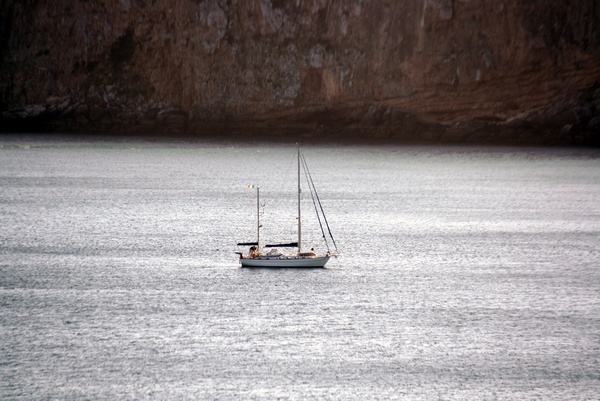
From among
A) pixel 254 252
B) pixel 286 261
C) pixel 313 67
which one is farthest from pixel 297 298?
pixel 313 67

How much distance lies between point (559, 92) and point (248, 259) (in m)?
46.5

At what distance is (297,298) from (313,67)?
49796mm

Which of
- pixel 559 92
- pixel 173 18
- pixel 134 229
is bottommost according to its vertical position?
pixel 134 229

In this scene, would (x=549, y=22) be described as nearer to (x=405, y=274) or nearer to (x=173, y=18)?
(x=173, y=18)

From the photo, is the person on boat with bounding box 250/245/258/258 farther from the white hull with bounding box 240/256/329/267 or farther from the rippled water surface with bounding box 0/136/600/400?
the rippled water surface with bounding box 0/136/600/400

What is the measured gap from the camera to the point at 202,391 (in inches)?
596

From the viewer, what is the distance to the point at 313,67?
69.8 metres

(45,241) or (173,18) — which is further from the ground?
(173,18)

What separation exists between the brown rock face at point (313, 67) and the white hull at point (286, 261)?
1767 inches

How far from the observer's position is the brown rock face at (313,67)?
66.8m

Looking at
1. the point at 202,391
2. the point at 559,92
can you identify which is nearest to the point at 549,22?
the point at 559,92

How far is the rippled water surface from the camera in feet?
51.8

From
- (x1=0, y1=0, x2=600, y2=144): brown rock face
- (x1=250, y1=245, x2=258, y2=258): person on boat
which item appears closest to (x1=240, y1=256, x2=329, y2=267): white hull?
(x1=250, y1=245, x2=258, y2=258): person on boat

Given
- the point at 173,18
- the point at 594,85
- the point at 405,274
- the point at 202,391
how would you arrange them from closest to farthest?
the point at 202,391 < the point at 405,274 < the point at 594,85 < the point at 173,18
